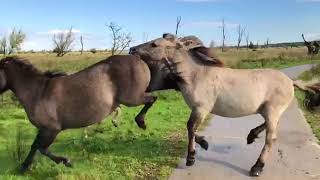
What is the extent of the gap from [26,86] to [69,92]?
0.65 meters

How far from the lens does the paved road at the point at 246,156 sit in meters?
6.79

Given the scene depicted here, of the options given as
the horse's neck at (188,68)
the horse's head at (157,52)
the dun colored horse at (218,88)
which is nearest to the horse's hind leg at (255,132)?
the dun colored horse at (218,88)

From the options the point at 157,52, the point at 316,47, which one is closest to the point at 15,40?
the point at 316,47

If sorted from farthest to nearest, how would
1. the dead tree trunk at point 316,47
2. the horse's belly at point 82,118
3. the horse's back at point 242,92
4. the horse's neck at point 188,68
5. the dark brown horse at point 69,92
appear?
the dead tree trunk at point 316,47, the horse's neck at point 188,68, the horse's back at point 242,92, the horse's belly at point 82,118, the dark brown horse at point 69,92

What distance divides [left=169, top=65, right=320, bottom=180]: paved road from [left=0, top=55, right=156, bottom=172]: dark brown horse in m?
1.42

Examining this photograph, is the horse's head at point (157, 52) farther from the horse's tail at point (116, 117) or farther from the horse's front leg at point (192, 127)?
the horse's tail at point (116, 117)

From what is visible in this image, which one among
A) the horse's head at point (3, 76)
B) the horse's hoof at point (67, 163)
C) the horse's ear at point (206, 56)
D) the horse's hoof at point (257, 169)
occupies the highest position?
the horse's ear at point (206, 56)

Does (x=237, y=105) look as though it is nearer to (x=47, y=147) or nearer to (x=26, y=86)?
(x=47, y=147)

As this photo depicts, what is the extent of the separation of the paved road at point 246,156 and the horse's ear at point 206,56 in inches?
59.1

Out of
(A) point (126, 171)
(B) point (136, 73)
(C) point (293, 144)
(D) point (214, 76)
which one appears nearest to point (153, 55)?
(B) point (136, 73)

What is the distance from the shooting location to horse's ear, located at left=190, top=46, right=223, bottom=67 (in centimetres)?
756

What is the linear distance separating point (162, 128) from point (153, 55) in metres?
3.36

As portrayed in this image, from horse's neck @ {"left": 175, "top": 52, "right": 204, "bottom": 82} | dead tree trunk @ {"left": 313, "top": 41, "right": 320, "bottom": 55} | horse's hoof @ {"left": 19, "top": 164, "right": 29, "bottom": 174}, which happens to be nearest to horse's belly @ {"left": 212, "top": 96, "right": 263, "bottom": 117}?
horse's neck @ {"left": 175, "top": 52, "right": 204, "bottom": 82}

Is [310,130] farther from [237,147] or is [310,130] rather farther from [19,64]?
[19,64]
